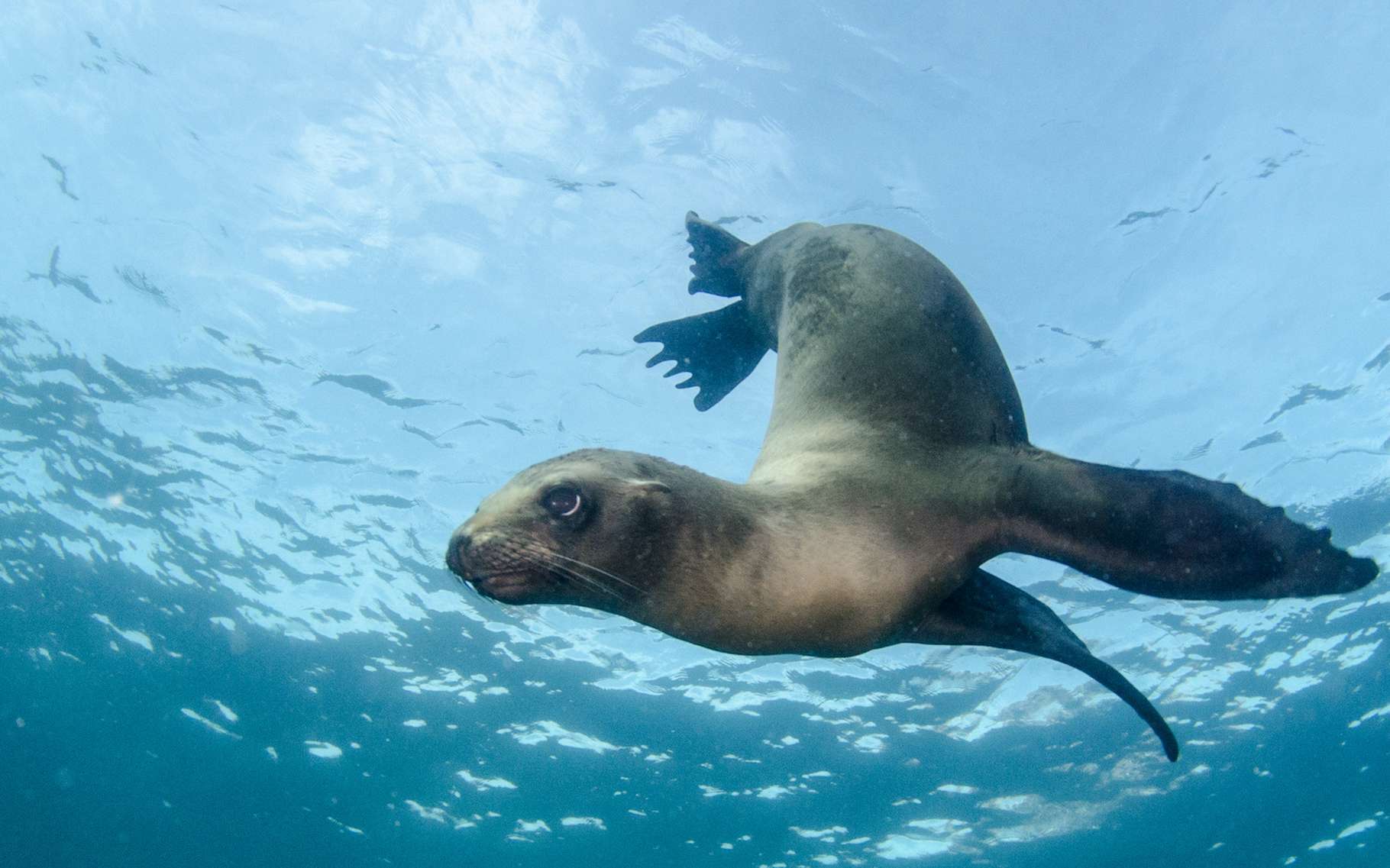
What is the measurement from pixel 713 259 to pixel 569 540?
297 centimetres

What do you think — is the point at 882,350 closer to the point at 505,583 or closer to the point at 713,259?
the point at 505,583

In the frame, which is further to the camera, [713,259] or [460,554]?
[713,259]

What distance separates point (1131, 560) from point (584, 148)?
782 centimetres

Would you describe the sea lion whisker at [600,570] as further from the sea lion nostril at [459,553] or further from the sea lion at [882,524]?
the sea lion nostril at [459,553]

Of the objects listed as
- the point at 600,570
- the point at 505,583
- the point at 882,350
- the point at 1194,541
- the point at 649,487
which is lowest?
the point at 505,583

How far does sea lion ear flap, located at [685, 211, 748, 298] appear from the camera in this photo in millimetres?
4461

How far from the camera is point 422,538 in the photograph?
1434 centimetres

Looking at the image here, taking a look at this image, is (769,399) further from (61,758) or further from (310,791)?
(61,758)

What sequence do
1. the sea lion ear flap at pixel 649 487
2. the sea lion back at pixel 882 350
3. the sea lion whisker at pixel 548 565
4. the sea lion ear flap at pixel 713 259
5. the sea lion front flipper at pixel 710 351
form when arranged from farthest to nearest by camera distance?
the sea lion front flipper at pixel 710 351
the sea lion ear flap at pixel 713 259
the sea lion back at pixel 882 350
the sea lion ear flap at pixel 649 487
the sea lion whisker at pixel 548 565

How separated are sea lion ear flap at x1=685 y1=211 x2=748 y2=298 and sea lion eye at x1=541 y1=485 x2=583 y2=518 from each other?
2.72 m

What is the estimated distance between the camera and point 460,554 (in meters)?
1.86

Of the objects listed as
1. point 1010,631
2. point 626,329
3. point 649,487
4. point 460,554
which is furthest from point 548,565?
point 626,329

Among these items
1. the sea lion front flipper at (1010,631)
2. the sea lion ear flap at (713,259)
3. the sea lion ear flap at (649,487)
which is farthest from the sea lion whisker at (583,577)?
the sea lion ear flap at (713,259)

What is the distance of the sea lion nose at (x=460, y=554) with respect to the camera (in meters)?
A: 1.84
